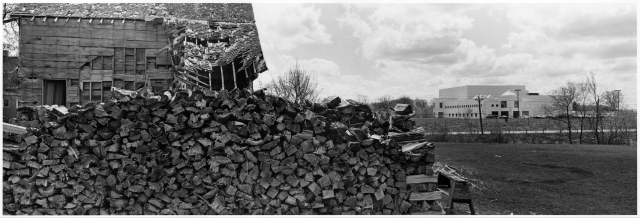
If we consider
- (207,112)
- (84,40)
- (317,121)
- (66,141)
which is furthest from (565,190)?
(84,40)

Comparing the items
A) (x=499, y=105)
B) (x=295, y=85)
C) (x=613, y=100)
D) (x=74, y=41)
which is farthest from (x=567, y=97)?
(x=499, y=105)

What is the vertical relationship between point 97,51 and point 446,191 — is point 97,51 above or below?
above

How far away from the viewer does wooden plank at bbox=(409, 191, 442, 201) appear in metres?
6.47

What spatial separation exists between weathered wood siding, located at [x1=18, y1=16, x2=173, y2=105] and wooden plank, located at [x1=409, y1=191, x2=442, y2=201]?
8435 millimetres

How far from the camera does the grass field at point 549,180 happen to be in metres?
9.91

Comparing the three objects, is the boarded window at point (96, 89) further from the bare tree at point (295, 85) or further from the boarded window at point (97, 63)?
the bare tree at point (295, 85)

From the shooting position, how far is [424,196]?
651 centimetres

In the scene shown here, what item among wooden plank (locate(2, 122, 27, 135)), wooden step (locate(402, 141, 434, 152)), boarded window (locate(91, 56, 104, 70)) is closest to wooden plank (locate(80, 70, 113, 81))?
boarded window (locate(91, 56, 104, 70))

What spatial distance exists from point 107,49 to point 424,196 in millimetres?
10026

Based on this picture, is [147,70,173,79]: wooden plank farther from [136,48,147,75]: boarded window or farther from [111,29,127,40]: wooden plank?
[111,29,127,40]: wooden plank

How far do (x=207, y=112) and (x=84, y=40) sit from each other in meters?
8.13

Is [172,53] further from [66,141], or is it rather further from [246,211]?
[246,211]

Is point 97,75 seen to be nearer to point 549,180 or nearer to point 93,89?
point 93,89

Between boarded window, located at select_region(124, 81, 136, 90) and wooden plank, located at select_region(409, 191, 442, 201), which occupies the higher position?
boarded window, located at select_region(124, 81, 136, 90)
